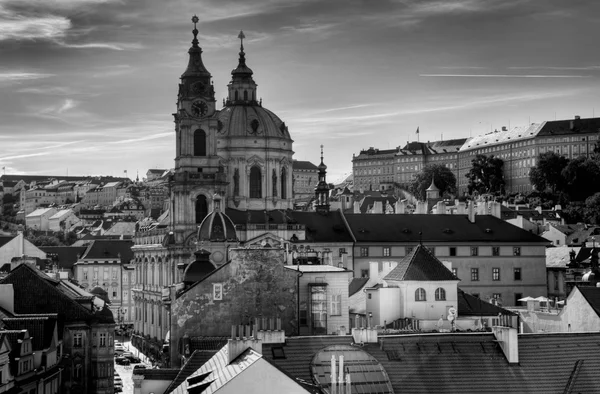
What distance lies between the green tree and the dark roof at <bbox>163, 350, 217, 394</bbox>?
520 ft

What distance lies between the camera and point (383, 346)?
4197 cm

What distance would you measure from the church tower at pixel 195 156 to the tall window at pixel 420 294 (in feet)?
166

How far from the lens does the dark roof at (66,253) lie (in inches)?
6122

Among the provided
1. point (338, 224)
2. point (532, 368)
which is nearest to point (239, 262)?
point (532, 368)

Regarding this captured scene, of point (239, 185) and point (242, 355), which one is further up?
point (239, 185)

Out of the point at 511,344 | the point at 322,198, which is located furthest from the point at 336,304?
the point at 322,198

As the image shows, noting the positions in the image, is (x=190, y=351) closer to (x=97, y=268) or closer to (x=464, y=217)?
(x=464, y=217)

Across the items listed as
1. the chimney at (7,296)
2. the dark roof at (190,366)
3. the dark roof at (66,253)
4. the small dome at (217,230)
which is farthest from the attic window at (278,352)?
the dark roof at (66,253)

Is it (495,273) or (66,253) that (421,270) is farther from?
(66,253)

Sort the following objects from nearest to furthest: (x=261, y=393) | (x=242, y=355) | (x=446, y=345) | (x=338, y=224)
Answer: (x=261, y=393)
(x=242, y=355)
(x=446, y=345)
(x=338, y=224)

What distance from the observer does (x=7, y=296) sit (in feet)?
200

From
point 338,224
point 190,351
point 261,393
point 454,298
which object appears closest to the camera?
point 261,393

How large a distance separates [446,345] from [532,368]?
3.15 m

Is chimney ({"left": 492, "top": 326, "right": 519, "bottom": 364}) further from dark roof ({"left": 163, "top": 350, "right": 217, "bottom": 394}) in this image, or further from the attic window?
dark roof ({"left": 163, "top": 350, "right": 217, "bottom": 394})
